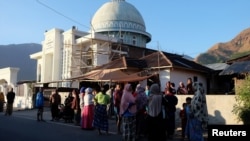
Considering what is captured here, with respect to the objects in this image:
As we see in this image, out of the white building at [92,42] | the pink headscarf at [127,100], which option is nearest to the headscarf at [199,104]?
the pink headscarf at [127,100]

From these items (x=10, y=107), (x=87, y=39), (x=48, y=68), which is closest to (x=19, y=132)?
(x=10, y=107)

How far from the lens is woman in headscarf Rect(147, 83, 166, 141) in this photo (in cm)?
828

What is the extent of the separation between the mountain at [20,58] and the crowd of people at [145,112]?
270ft

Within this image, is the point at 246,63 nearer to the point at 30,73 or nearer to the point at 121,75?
the point at 121,75

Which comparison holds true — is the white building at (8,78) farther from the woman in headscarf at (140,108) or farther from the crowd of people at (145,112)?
the woman in headscarf at (140,108)

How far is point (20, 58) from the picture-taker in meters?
112

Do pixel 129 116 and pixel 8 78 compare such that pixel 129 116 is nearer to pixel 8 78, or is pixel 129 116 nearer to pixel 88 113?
pixel 88 113

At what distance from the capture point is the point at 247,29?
263 ft

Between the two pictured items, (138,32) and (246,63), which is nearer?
(246,63)

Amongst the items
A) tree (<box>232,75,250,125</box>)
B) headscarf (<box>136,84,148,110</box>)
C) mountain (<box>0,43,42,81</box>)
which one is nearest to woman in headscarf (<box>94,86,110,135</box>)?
headscarf (<box>136,84,148,110</box>)

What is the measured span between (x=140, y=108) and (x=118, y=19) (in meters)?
29.5

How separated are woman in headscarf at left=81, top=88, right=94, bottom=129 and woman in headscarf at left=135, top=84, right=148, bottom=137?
7.20ft

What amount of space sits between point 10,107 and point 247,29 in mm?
71809

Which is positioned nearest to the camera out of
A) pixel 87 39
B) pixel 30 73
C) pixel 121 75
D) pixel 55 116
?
pixel 55 116
